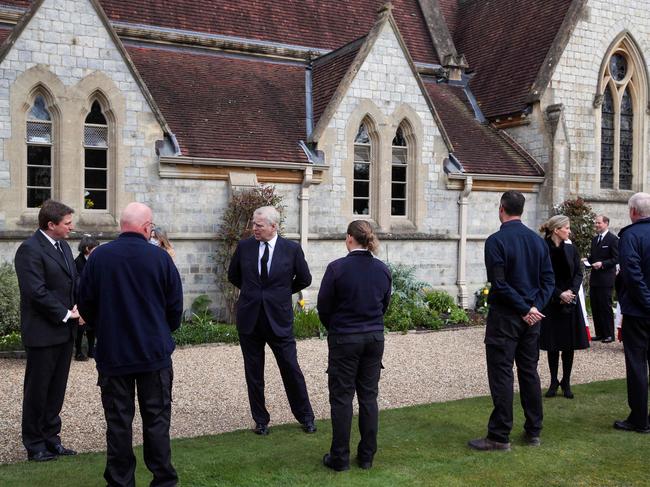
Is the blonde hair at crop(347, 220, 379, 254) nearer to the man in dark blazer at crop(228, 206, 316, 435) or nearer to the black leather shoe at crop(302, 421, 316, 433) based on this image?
the man in dark blazer at crop(228, 206, 316, 435)

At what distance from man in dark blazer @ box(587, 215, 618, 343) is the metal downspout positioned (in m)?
4.69

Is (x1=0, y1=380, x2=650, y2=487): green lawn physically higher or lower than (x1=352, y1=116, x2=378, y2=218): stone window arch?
lower

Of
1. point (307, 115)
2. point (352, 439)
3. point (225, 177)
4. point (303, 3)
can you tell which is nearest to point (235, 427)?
point (352, 439)

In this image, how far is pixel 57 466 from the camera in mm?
5543

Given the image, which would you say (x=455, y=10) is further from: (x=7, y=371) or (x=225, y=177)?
(x=7, y=371)

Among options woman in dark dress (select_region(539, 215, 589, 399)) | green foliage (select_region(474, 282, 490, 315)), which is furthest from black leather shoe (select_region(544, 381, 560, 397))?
green foliage (select_region(474, 282, 490, 315))

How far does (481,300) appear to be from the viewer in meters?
16.3

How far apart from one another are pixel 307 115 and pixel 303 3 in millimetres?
4905

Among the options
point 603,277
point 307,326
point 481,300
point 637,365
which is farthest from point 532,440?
point 481,300

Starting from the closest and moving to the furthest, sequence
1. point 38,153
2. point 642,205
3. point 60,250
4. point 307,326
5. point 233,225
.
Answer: point 60,250
point 642,205
point 307,326
point 38,153
point 233,225

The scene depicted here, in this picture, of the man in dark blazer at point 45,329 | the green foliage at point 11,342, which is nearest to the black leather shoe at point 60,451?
the man in dark blazer at point 45,329

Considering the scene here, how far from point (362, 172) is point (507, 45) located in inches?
285

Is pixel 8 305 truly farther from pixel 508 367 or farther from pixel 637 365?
pixel 637 365

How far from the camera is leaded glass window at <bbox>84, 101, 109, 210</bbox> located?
13109 millimetres
